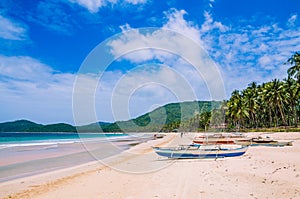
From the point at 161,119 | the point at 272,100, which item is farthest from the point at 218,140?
the point at 161,119

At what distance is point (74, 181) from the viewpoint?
1055 centimetres

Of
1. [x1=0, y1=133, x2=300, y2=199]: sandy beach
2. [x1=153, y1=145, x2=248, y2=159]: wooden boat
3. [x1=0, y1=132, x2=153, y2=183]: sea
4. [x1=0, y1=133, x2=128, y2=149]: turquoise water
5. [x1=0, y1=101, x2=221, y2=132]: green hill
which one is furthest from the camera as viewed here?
[x1=0, y1=101, x2=221, y2=132]: green hill

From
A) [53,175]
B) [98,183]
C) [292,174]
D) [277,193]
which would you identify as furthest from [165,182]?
[53,175]

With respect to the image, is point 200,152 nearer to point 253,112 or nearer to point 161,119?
point 253,112

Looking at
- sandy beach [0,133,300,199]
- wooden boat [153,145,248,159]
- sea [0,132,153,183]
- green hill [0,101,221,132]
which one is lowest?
sea [0,132,153,183]

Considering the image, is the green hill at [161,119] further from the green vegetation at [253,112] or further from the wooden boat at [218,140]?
the wooden boat at [218,140]

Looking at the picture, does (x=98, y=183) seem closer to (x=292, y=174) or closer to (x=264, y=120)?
(x=292, y=174)

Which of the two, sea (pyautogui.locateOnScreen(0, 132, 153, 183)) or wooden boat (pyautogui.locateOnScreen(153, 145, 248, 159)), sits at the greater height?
wooden boat (pyautogui.locateOnScreen(153, 145, 248, 159))

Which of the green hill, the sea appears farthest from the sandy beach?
the green hill

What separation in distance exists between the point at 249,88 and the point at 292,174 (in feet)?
203

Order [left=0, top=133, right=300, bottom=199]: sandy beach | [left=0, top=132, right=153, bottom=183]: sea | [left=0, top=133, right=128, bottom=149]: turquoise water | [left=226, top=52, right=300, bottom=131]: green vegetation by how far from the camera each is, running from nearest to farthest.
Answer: [left=0, top=133, right=300, bottom=199]: sandy beach < [left=0, top=132, right=153, bottom=183]: sea < [left=0, top=133, right=128, bottom=149]: turquoise water < [left=226, top=52, right=300, bottom=131]: green vegetation

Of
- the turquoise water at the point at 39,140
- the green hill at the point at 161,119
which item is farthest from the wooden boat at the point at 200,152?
the turquoise water at the point at 39,140

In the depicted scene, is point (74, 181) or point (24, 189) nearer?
point (24, 189)

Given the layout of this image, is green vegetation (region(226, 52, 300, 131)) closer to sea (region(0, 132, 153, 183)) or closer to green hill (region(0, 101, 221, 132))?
green hill (region(0, 101, 221, 132))
